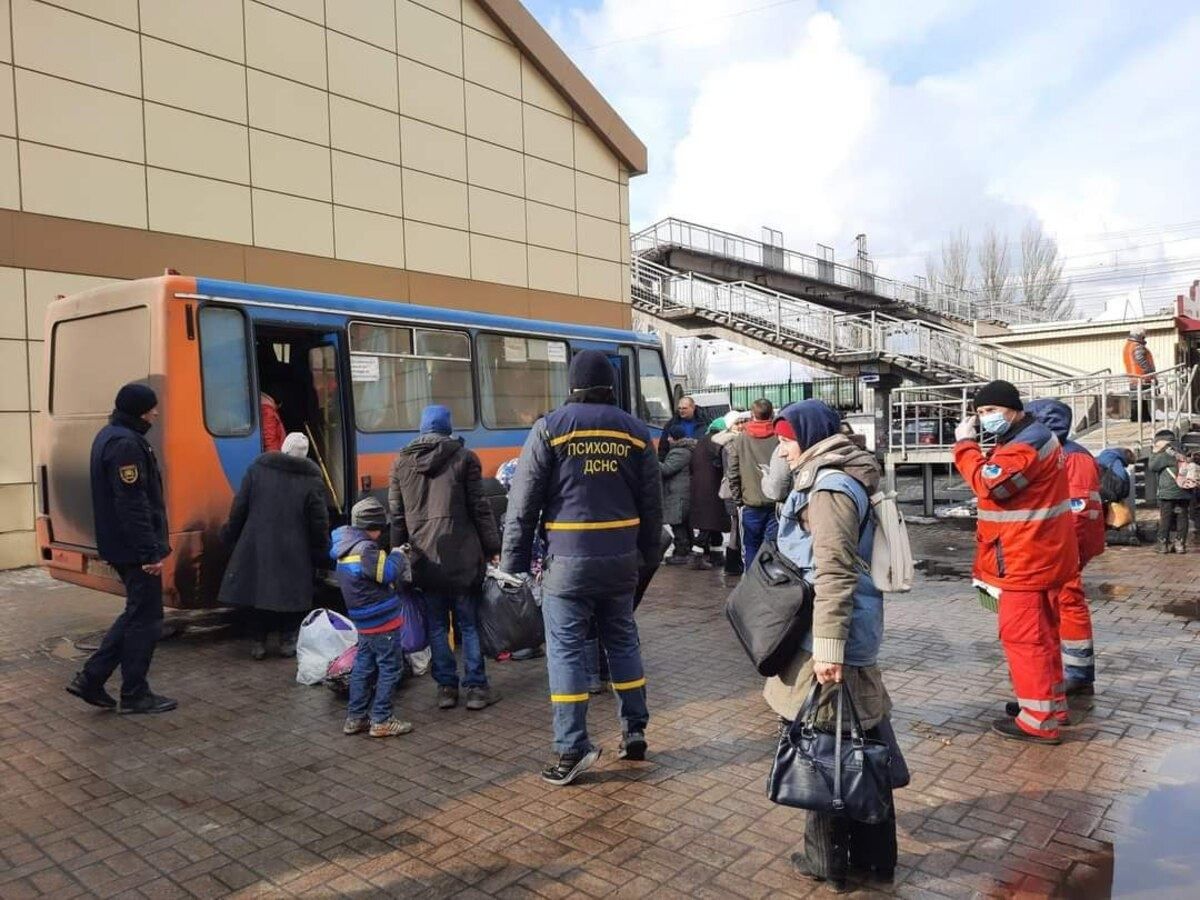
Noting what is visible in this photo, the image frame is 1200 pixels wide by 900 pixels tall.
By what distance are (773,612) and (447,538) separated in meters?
2.52

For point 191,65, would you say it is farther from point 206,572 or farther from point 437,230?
point 206,572

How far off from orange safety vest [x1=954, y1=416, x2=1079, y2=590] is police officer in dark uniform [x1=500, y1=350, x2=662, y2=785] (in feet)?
5.96

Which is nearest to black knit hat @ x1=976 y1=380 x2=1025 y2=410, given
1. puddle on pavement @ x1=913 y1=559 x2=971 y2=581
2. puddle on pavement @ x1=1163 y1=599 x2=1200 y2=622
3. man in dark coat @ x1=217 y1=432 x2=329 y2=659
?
puddle on pavement @ x1=1163 y1=599 x2=1200 y2=622

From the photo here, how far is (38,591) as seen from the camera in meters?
9.84

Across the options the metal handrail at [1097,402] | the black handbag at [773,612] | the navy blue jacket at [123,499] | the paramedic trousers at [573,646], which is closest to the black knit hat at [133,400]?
the navy blue jacket at [123,499]

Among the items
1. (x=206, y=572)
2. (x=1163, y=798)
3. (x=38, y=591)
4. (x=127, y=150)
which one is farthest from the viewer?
(x=127, y=150)

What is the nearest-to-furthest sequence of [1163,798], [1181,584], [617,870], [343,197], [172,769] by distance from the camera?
[617,870], [1163,798], [172,769], [1181,584], [343,197]

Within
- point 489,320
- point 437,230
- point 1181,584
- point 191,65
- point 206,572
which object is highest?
point 191,65

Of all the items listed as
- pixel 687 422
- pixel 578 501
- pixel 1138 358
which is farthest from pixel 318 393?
pixel 1138 358

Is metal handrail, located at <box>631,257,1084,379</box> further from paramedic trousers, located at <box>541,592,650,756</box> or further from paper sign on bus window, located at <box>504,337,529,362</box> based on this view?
paramedic trousers, located at <box>541,592,650,756</box>

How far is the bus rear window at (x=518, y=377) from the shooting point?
9.40 meters

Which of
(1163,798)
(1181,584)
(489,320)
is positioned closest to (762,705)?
(1163,798)

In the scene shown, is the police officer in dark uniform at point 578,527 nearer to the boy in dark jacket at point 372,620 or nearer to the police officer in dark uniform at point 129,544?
the boy in dark jacket at point 372,620

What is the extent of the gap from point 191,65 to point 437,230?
467 cm
